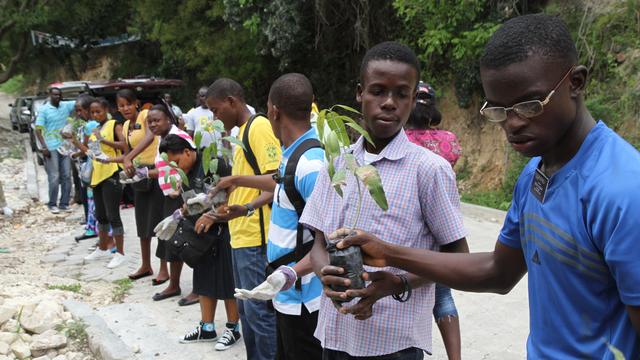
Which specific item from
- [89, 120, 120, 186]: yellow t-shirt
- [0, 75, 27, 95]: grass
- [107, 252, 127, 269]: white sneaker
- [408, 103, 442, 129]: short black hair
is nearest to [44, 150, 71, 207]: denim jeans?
[89, 120, 120, 186]: yellow t-shirt

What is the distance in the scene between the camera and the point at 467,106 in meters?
11.8

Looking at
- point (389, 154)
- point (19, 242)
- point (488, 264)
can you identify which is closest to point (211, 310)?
point (389, 154)

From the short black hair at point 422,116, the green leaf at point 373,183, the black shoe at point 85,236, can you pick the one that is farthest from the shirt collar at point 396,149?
the black shoe at point 85,236

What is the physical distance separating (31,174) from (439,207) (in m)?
14.6

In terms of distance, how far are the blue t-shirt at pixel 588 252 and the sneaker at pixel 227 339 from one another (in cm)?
362

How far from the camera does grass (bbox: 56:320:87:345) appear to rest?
16.5 feet

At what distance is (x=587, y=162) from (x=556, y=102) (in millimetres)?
167

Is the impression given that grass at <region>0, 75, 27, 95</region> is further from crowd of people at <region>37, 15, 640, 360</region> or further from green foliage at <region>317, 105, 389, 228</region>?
green foliage at <region>317, 105, 389, 228</region>

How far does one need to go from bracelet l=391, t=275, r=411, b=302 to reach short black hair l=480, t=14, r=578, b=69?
0.87 metres

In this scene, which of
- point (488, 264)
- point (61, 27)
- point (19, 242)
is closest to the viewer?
point (488, 264)

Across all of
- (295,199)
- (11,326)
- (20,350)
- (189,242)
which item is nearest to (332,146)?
(295,199)

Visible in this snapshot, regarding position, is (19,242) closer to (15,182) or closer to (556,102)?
(15,182)

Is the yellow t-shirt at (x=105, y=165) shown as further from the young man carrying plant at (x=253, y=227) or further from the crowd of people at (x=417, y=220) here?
the young man carrying plant at (x=253, y=227)

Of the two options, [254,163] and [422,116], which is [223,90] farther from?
[422,116]
